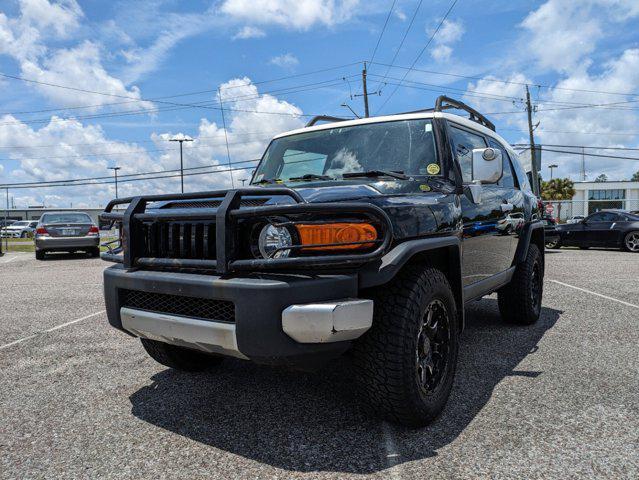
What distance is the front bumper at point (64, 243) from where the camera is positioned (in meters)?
13.4

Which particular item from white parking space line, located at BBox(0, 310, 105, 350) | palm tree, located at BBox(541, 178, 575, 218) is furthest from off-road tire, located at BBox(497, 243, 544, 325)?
palm tree, located at BBox(541, 178, 575, 218)

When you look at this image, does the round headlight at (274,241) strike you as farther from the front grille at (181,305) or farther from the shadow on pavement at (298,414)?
the shadow on pavement at (298,414)

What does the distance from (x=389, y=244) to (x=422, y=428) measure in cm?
107

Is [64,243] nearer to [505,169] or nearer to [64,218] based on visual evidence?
[64,218]

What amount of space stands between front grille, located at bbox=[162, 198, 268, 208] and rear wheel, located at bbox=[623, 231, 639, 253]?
15.2 metres

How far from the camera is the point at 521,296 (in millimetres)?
4852

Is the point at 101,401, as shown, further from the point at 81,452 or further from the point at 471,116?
the point at 471,116

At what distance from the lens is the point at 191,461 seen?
7.54 feet

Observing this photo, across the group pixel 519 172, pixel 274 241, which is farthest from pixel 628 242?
pixel 274 241

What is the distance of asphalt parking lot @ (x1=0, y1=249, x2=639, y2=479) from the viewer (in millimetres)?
2250

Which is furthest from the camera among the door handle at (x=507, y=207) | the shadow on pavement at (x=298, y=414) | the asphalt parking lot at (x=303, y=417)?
the door handle at (x=507, y=207)

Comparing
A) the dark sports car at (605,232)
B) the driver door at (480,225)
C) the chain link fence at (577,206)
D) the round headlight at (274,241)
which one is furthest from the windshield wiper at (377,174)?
the chain link fence at (577,206)

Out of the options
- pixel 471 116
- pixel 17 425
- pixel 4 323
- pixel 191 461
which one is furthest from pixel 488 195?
pixel 4 323

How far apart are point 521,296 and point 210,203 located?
11.4ft
